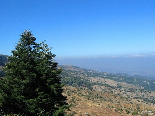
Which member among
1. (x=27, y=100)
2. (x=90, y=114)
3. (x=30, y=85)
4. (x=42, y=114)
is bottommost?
(x=90, y=114)

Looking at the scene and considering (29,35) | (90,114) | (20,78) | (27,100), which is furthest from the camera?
(90,114)

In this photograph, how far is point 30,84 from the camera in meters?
13.4

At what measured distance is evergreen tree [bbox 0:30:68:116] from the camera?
12.9 m

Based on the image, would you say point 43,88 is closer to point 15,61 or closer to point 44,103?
point 44,103

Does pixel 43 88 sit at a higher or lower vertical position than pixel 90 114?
higher

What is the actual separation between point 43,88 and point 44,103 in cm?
133

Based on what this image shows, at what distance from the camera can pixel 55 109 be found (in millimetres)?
13750

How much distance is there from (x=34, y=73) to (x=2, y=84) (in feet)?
11.4

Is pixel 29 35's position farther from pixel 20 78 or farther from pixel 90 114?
pixel 90 114

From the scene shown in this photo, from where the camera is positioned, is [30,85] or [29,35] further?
[29,35]

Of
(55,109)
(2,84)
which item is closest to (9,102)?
(2,84)

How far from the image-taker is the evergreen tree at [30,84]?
509 inches

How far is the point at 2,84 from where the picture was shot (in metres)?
13.9

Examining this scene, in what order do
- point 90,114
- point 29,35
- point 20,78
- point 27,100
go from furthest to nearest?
point 90,114, point 29,35, point 20,78, point 27,100
